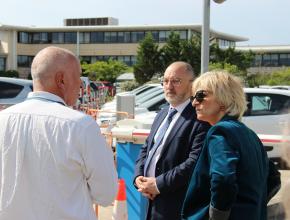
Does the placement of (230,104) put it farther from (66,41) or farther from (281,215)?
(66,41)

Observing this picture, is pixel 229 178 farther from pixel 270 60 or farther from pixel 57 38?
pixel 57 38

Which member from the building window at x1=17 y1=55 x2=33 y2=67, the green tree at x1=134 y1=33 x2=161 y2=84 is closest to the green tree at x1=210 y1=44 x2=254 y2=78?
the green tree at x1=134 y1=33 x2=161 y2=84

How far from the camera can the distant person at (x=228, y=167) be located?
2.87 meters

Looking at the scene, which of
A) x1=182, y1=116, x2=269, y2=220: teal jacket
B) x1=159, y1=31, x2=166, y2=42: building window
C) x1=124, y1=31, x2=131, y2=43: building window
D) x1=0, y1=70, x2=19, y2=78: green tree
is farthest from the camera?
x1=124, y1=31, x2=131, y2=43: building window

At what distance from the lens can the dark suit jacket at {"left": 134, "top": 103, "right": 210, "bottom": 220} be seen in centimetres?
404

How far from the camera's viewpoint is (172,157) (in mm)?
4137

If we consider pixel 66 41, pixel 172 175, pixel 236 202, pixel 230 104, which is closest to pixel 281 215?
pixel 236 202

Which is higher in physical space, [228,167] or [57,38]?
[57,38]

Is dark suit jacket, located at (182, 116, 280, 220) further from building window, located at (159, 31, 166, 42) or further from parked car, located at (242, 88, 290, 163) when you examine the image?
building window, located at (159, 31, 166, 42)

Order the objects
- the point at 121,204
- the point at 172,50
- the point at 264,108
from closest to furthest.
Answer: the point at 121,204 → the point at 264,108 → the point at 172,50

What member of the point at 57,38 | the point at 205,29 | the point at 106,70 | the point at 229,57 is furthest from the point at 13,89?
the point at 57,38

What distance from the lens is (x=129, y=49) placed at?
233 feet

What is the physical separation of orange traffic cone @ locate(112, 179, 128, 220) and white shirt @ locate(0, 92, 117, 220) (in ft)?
8.02

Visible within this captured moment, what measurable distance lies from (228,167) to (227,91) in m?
0.56
